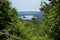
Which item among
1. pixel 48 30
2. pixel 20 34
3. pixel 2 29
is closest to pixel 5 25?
pixel 2 29

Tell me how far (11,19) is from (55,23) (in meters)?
4.86

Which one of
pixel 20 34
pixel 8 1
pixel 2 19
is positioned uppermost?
pixel 8 1

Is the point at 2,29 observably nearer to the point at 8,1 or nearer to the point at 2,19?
the point at 2,19

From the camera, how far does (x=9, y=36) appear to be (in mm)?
12227

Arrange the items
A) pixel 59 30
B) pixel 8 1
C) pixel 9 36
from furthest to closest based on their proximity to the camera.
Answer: pixel 8 1 → pixel 9 36 → pixel 59 30

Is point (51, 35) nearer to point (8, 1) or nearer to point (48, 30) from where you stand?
point (48, 30)

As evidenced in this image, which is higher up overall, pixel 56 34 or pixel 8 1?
pixel 8 1

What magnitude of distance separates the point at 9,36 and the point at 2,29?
66.9 inches

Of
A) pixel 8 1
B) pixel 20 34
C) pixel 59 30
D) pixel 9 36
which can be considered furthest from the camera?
pixel 8 1

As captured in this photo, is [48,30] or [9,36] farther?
[9,36]

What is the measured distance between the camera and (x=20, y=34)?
13398mm

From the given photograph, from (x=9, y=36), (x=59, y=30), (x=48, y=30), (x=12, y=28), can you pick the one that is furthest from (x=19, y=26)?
(x=59, y=30)

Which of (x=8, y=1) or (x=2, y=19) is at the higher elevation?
(x=8, y=1)

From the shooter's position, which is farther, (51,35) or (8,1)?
(8,1)
